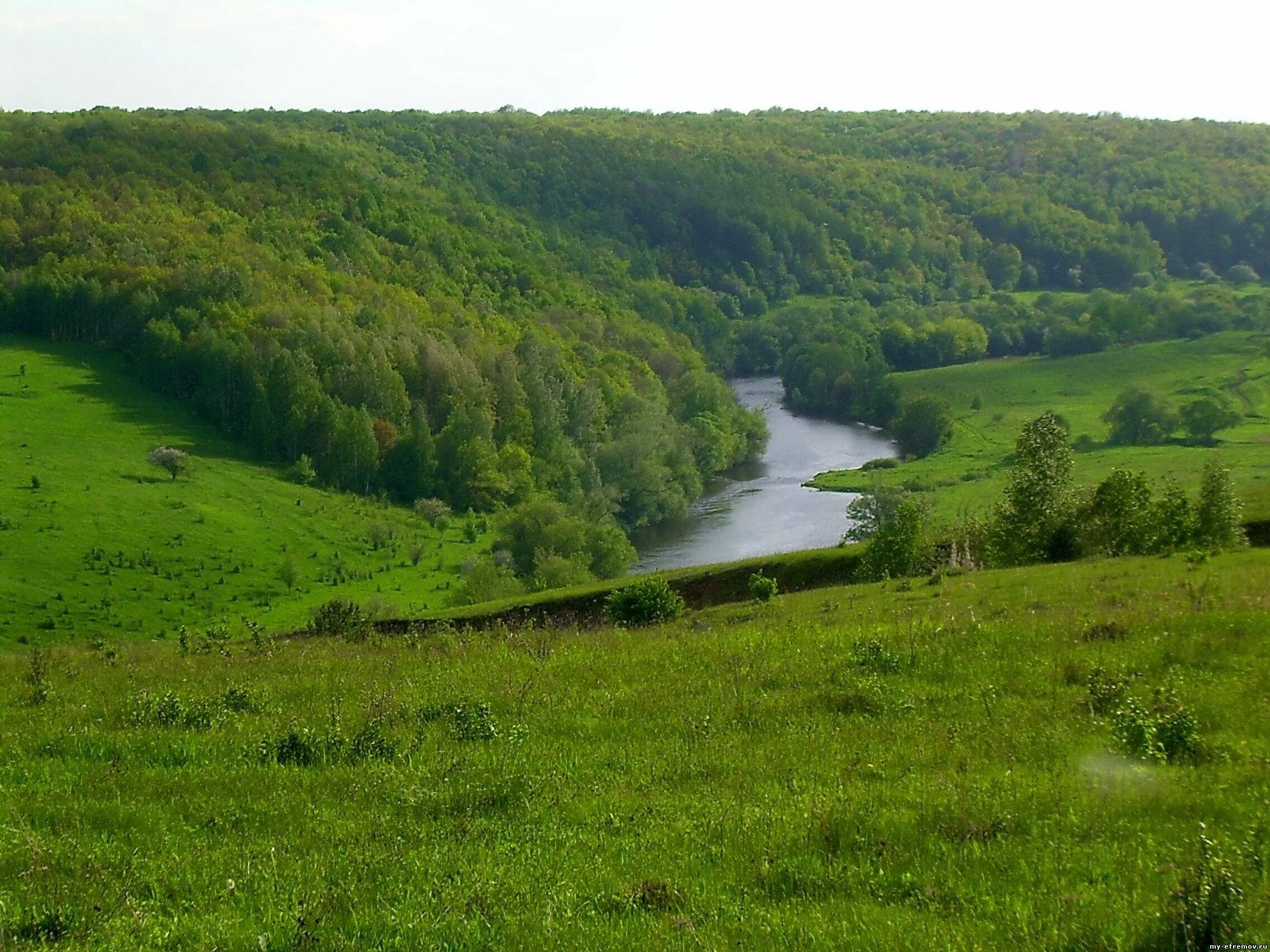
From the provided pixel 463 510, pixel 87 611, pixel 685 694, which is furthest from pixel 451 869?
pixel 463 510

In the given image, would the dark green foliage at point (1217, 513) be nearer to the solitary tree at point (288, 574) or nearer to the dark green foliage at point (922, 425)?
the solitary tree at point (288, 574)

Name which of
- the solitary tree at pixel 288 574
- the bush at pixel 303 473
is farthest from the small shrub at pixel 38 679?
the bush at pixel 303 473

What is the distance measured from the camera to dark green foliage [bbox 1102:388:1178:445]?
132000mm

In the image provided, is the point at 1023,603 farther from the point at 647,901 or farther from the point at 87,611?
the point at 87,611

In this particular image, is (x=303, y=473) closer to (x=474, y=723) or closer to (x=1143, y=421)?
(x=1143, y=421)

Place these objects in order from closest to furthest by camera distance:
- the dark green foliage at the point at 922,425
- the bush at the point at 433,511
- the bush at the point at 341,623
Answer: the bush at the point at 341,623 < the bush at the point at 433,511 < the dark green foliage at the point at 922,425

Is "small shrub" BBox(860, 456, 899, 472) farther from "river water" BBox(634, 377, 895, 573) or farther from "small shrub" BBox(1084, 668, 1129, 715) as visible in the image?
"small shrub" BBox(1084, 668, 1129, 715)

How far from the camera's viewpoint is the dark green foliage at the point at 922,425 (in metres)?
143

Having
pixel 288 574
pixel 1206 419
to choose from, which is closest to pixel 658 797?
pixel 288 574

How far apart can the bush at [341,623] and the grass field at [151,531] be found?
4223 centimetres

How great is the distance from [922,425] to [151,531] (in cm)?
9981

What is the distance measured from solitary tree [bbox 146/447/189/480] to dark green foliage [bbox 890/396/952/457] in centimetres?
8768

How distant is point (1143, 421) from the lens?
438ft

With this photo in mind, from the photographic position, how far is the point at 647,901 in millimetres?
7078
